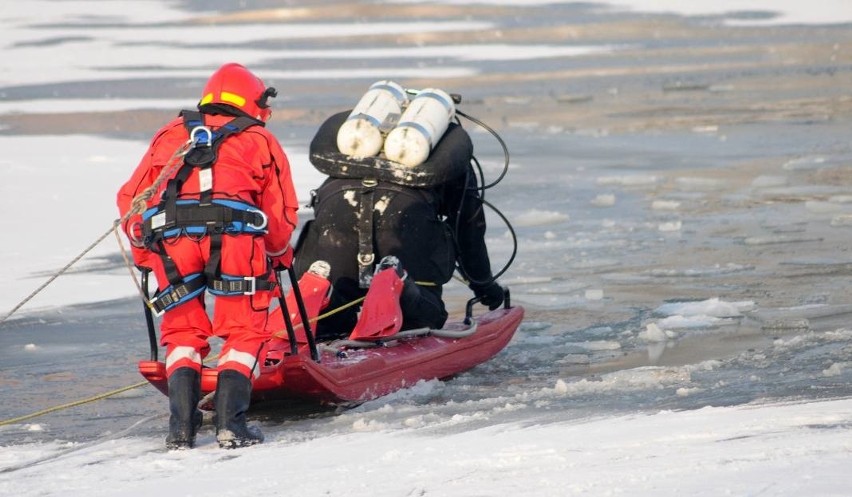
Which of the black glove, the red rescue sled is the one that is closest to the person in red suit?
the red rescue sled

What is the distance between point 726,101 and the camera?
19.0 metres

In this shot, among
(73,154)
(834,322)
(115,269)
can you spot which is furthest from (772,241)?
(73,154)

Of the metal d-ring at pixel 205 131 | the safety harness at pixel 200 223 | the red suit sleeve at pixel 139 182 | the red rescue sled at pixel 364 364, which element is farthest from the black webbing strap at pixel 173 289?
the metal d-ring at pixel 205 131

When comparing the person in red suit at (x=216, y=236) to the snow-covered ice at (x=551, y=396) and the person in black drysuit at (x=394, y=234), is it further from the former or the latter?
the person in black drysuit at (x=394, y=234)

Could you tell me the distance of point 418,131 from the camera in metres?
7.11

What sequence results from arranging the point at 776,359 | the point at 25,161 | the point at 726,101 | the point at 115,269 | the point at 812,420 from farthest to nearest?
1. the point at 726,101
2. the point at 25,161
3. the point at 115,269
4. the point at 776,359
5. the point at 812,420

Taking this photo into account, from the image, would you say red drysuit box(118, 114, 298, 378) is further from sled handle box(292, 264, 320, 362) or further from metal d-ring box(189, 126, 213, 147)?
sled handle box(292, 264, 320, 362)

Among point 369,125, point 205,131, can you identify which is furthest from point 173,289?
point 369,125

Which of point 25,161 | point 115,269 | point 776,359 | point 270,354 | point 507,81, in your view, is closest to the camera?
point 270,354

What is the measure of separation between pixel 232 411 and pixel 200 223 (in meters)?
0.76

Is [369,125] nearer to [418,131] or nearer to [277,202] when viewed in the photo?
[418,131]

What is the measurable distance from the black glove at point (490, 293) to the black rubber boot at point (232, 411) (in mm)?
2369

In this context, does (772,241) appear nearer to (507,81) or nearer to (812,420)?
(812,420)

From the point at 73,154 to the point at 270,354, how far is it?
9.96 metres
